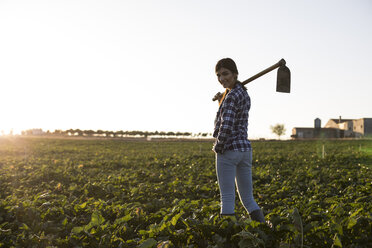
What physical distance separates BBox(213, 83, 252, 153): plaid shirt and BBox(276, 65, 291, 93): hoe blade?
2.27 ft

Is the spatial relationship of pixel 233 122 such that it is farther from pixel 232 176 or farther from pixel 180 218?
pixel 180 218

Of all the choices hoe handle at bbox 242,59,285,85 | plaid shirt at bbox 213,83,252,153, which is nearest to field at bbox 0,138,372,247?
plaid shirt at bbox 213,83,252,153

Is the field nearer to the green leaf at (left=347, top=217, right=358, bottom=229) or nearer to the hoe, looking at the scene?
the green leaf at (left=347, top=217, right=358, bottom=229)

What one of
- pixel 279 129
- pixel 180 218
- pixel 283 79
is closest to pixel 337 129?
pixel 279 129

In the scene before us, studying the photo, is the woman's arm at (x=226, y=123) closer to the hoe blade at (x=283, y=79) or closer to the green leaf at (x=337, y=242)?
the hoe blade at (x=283, y=79)

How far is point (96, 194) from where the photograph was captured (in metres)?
8.11

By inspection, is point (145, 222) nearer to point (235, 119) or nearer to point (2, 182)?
point (235, 119)

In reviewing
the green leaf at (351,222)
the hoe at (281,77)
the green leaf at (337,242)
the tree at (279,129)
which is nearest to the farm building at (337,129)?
the tree at (279,129)

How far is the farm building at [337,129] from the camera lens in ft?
211

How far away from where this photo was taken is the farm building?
211 ft

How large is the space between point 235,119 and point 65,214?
3922 millimetres

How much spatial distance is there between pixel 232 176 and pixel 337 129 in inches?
3090

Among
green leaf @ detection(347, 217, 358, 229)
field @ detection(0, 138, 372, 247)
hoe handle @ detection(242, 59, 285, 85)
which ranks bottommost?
field @ detection(0, 138, 372, 247)

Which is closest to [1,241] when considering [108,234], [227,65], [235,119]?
[108,234]
